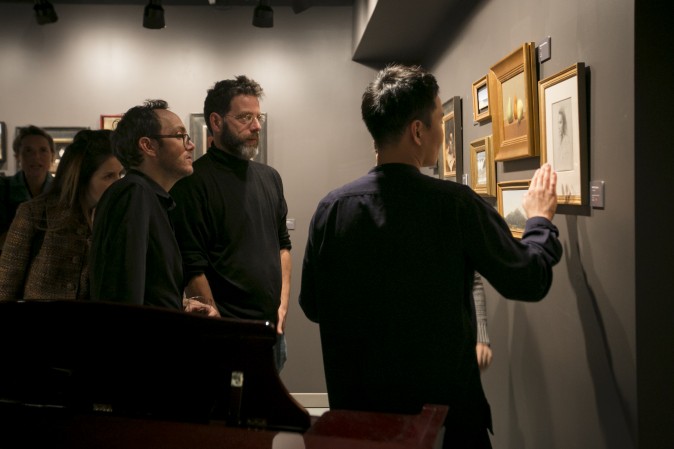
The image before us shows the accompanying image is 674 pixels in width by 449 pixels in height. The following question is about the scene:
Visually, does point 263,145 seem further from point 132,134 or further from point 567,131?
point 567,131

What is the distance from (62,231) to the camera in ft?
8.21

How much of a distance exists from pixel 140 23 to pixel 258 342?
18.8 ft

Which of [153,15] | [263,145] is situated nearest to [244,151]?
[153,15]

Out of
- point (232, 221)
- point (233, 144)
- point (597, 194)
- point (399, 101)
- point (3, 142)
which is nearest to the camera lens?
point (399, 101)

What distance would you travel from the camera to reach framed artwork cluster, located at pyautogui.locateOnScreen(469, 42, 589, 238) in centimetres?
225

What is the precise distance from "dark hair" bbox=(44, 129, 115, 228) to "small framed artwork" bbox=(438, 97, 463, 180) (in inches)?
90.5

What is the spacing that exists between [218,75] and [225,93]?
124 inches

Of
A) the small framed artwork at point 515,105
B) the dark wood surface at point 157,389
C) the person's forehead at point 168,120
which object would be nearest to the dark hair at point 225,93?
the person's forehead at point 168,120

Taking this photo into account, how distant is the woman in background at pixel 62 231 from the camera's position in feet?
8.13

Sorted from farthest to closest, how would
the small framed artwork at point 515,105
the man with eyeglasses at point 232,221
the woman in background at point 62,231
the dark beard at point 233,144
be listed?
the dark beard at point 233,144 → the man with eyeglasses at point 232,221 → the small framed artwork at point 515,105 → the woman in background at point 62,231

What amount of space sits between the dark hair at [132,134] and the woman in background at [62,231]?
20cm

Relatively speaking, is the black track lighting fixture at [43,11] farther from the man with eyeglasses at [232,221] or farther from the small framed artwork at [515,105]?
the small framed artwork at [515,105]

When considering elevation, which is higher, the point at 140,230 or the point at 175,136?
the point at 175,136

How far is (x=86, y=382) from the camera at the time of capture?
1.04 meters
